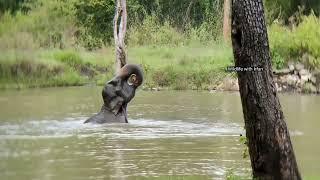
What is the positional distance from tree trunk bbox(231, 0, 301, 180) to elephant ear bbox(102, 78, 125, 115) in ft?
27.6

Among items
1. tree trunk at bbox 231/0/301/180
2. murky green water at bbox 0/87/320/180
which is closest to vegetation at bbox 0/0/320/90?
murky green water at bbox 0/87/320/180

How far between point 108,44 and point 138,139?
22.3m

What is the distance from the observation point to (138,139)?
1382 cm

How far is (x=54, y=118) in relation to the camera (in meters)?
17.6

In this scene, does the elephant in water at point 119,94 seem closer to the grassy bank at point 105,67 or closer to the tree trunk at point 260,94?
the tree trunk at point 260,94

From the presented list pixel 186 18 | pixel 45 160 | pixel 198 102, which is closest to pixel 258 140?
pixel 45 160

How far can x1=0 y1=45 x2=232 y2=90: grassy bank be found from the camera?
27094mm

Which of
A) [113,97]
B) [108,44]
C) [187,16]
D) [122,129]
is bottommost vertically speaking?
[122,129]

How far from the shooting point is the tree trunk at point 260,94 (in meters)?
7.31

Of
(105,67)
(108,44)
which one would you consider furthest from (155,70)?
(108,44)

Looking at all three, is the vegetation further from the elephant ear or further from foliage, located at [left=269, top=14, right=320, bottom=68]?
the elephant ear

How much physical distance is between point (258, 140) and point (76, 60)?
75.2 feet

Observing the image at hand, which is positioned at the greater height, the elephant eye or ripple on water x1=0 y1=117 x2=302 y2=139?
the elephant eye

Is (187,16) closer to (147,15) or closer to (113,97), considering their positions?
(147,15)
